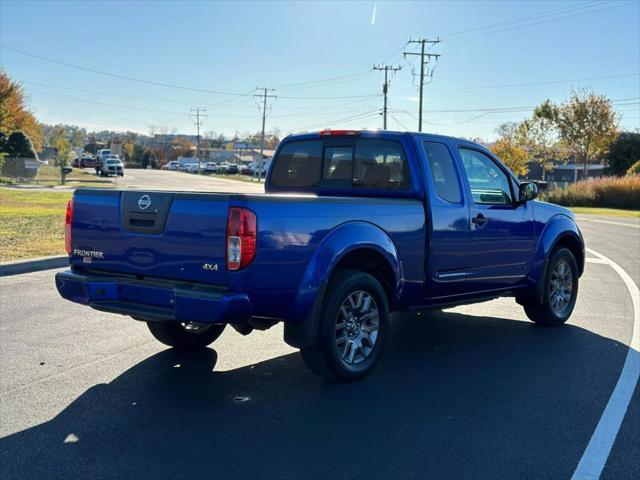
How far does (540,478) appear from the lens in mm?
3750

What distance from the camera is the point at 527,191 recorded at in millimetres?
7129

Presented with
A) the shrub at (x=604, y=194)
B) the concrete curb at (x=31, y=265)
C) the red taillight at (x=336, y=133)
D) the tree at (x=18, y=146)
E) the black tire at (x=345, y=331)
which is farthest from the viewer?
the tree at (x=18, y=146)

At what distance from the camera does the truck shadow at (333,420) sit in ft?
12.6

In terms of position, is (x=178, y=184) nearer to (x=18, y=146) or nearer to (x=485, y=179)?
(x=18, y=146)

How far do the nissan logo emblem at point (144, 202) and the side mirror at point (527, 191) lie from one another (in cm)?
401

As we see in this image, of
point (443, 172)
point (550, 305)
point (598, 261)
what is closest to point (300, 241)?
point (443, 172)

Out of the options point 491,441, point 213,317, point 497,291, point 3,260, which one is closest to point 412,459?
point 491,441

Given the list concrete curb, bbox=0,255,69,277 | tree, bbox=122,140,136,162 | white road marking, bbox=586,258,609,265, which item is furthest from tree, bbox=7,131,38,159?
tree, bbox=122,140,136,162

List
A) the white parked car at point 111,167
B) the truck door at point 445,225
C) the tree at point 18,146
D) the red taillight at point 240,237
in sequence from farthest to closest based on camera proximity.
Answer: the white parked car at point 111,167 < the tree at point 18,146 < the truck door at point 445,225 < the red taillight at point 240,237

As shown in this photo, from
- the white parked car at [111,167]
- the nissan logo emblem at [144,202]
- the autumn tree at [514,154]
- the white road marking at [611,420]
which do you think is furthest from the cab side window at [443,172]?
the autumn tree at [514,154]

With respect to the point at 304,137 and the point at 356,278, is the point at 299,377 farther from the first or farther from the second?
the point at 304,137

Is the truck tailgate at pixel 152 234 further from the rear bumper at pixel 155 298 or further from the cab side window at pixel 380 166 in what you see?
the cab side window at pixel 380 166

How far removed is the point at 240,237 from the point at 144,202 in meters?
0.91

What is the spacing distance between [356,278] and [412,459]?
5.50 feet
